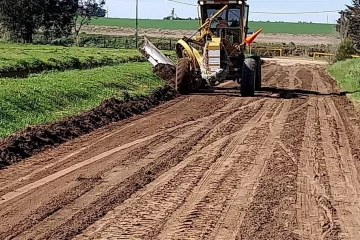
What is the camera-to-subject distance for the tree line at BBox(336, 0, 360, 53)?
49906 millimetres

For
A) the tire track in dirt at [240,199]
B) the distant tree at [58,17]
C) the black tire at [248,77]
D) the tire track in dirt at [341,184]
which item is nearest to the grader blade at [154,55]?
the black tire at [248,77]

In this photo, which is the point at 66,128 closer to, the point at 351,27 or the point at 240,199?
the point at 240,199

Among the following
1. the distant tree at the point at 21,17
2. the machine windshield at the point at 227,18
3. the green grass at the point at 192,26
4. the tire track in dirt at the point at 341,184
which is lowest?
the tire track in dirt at the point at 341,184

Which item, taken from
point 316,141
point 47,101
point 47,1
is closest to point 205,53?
point 47,101

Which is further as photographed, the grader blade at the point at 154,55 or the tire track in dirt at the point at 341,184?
the grader blade at the point at 154,55

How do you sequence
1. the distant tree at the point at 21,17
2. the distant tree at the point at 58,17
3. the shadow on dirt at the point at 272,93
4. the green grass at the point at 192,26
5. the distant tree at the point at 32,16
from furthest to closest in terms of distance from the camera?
the green grass at the point at 192,26 < the distant tree at the point at 58,17 < the distant tree at the point at 32,16 < the distant tree at the point at 21,17 < the shadow on dirt at the point at 272,93

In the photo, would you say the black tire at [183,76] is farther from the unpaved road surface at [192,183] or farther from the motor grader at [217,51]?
the unpaved road surface at [192,183]

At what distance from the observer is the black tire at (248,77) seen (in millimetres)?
20820

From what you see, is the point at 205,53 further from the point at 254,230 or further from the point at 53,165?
the point at 254,230

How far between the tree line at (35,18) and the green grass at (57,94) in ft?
128

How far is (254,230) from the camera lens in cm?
732

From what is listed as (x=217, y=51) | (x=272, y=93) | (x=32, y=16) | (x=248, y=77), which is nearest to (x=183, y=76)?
(x=217, y=51)

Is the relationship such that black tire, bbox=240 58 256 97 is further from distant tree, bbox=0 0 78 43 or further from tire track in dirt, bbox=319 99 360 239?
distant tree, bbox=0 0 78 43

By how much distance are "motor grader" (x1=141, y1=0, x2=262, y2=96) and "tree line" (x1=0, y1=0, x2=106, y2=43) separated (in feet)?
136
